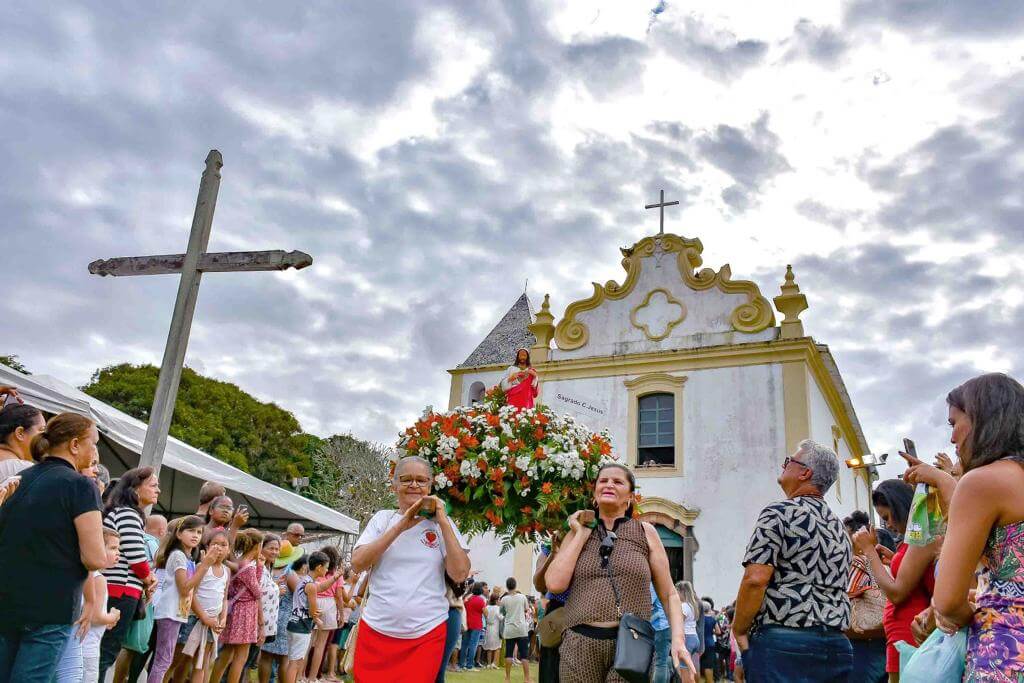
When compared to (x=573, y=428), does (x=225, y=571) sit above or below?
below

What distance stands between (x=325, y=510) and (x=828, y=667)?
11199 millimetres

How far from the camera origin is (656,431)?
2030 cm

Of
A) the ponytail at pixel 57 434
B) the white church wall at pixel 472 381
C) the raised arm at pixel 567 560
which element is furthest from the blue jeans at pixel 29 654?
the white church wall at pixel 472 381

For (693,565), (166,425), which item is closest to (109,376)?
(693,565)

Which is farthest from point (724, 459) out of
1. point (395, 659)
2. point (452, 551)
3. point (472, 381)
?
point (395, 659)

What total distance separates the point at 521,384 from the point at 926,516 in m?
4.94

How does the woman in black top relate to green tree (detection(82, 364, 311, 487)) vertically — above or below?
below

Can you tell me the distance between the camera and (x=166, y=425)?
7480 millimetres

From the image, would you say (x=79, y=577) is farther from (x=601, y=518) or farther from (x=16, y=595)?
(x=601, y=518)

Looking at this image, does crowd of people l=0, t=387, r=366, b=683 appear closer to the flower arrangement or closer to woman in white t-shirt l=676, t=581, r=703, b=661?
the flower arrangement

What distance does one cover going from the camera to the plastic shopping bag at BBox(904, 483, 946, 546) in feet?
11.2

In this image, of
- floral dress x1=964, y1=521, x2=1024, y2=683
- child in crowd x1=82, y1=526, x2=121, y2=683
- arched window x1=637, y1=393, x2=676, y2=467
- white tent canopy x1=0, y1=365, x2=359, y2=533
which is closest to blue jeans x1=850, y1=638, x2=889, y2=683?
floral dress x1=964, y1=521, x2=1024, y2=683

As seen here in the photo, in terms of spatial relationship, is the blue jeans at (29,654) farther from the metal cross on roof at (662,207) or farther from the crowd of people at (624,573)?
the metal cross on roof at (662,207)

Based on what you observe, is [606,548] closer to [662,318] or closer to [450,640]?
[450,640]
